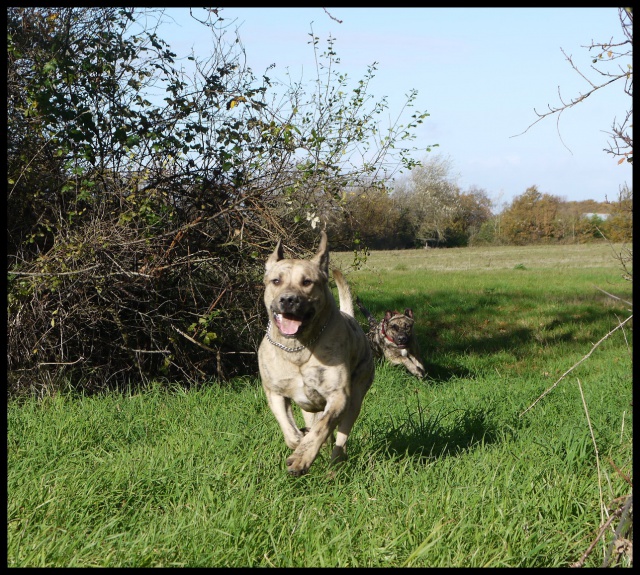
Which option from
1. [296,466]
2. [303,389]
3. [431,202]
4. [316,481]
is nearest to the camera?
[296,466]

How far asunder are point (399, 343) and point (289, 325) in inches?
178

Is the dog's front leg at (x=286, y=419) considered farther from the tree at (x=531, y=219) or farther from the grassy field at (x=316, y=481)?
the tree at (x=531, y=219)

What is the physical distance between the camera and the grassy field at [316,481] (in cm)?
375

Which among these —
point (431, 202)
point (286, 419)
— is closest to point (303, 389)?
point (286, 419)

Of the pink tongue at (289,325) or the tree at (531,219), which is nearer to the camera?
the pink tongue at (289,325)

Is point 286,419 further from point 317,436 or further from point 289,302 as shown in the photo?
point 289,302

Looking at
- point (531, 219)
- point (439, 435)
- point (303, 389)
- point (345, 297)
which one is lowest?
point (439, 435)

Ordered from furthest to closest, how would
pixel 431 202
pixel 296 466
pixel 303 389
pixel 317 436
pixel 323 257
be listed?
1. pixel 431 202
2. pixel 323 257
3. pixel 303 389
4. pixel 317 436
5. pixel 296 466

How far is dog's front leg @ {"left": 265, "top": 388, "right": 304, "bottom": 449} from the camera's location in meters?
4.92

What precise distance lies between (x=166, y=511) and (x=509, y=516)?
6.71 feet

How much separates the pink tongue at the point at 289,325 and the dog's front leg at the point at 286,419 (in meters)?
Result: 0.51

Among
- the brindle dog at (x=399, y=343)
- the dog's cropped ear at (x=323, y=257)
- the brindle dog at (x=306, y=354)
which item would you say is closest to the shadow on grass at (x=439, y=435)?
the brindle dog at (x=306, y=354)

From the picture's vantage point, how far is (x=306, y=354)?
17.0 ft

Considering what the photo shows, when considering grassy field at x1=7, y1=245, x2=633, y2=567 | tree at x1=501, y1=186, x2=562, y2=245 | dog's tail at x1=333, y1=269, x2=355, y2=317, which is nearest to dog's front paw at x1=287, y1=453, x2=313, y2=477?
grassy field at x1=7, y1=245, x2=633, y2=567
